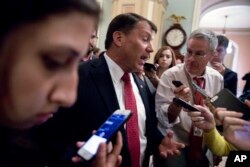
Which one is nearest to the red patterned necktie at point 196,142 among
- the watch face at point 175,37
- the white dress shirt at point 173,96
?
the white dress shirt at point 173,96

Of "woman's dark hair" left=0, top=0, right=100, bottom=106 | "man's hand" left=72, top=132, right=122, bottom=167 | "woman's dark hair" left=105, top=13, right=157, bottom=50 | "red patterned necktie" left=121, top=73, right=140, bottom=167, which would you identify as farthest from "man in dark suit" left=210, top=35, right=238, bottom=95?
"woman's dark hair" left=0, top=0, right=100, bottom=106

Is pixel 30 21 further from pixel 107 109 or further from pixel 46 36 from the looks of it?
pixel 107 109

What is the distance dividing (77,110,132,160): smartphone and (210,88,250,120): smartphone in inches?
21.3

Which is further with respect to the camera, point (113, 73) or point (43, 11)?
point (113, 73)

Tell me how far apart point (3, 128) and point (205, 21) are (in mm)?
11648

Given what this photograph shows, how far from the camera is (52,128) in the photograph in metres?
1.21

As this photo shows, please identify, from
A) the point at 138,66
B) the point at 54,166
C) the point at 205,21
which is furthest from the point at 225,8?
the point at 54,166

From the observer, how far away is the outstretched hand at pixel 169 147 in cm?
126

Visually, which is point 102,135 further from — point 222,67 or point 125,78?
point 222,67

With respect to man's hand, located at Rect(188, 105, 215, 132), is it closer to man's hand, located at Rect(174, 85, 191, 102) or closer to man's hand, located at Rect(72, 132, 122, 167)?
man's hand, located at Rect(174, 85, 191, 102)

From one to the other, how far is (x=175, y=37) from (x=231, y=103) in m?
4.11

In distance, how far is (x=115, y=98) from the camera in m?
1.30

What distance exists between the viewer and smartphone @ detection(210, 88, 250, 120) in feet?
3.70

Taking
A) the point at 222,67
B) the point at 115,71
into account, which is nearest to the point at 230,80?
the point at 222,67
